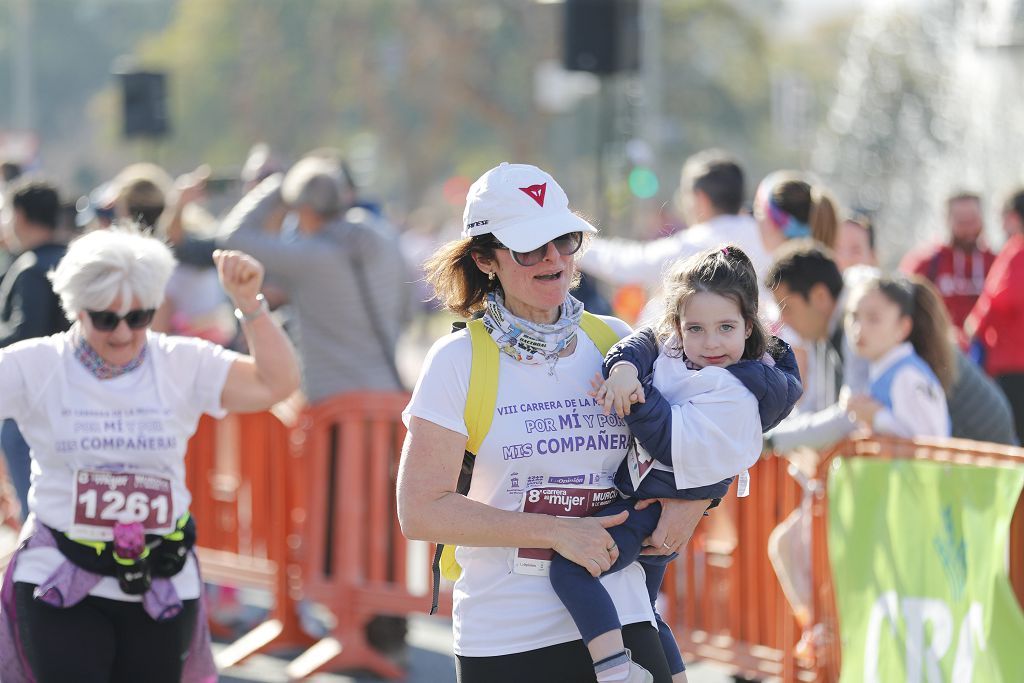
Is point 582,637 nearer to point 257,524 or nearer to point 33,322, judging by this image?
point 33,322

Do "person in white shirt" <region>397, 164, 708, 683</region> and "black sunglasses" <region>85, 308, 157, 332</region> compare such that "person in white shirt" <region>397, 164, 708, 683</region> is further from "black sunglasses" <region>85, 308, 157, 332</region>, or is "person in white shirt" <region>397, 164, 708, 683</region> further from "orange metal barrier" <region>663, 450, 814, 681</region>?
"orange metal barrier" <region>663, 450, 814, 681</region>

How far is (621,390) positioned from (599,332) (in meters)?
0.37

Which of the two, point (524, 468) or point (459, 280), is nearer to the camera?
point (524, 468)

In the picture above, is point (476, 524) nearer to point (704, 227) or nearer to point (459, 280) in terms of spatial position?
point (459, 280)

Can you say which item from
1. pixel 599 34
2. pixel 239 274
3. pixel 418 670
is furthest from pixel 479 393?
pixel 599 34

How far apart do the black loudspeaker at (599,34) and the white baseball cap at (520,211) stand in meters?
10.3

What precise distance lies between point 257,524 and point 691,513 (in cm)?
444

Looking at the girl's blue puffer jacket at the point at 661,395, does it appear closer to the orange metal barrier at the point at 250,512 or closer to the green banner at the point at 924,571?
the green banner at the point at 924,571

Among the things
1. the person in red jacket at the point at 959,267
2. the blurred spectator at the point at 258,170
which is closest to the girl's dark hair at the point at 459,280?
the blurred spectator at the point at 258,170

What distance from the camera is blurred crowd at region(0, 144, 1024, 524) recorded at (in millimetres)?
6020

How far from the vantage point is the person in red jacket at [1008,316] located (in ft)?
30.2

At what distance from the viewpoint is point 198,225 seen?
945 cm

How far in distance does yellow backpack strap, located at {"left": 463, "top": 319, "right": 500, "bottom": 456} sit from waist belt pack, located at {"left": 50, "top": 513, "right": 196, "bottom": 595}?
1384mm

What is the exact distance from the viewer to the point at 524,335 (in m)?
3.55
